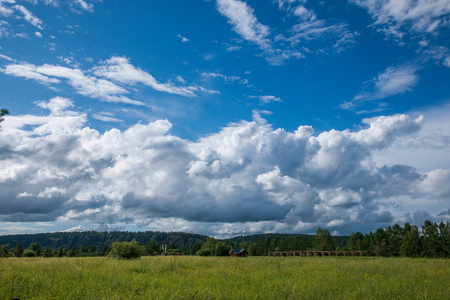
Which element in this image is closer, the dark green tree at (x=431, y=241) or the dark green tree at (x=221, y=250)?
the dark green tree at (x=431, y=241)

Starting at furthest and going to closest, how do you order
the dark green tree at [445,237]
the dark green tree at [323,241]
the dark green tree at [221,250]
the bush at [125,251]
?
the dark green tree at [323,241], the dark green tree at [221,250], the dark green tree at [445,237], the bush at [125,251]

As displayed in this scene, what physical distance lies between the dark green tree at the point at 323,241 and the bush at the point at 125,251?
79022 millimetres

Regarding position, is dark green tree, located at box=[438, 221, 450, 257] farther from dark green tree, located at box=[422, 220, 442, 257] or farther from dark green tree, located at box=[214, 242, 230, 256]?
dark green tree, located at box=[214, 242, 230, 256]

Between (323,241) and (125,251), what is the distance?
270ft

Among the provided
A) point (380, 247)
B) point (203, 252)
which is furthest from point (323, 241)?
point (203, 252)

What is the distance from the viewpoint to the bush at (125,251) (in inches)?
1080

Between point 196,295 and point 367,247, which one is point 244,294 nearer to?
point 196,295

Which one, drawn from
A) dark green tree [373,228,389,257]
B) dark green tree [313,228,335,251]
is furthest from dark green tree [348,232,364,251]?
dark green tree [313,228,335,251]

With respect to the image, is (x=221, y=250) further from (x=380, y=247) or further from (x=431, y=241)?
(x=431, y=241)

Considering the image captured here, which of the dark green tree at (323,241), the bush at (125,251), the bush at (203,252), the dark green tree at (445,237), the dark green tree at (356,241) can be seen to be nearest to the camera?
the bush at (125,251)

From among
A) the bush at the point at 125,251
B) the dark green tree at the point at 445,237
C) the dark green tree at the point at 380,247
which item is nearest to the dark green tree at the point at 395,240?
the dark green tree at the point at 380,247

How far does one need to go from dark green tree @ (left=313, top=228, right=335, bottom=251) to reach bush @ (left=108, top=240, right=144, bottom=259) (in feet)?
259

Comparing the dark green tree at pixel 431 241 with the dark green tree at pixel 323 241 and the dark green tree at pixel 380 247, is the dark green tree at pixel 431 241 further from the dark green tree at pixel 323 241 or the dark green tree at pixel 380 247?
the dark green tree at pixel 323 241

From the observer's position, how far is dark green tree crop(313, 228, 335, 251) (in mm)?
93312
